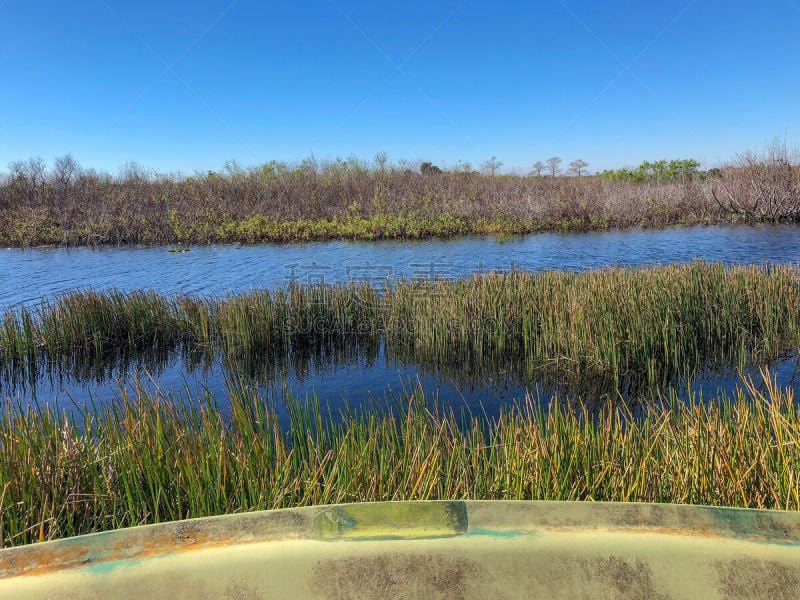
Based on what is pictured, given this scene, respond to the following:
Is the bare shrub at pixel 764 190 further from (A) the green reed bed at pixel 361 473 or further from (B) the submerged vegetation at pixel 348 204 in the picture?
(A) the green reed bed at pixel 361 473

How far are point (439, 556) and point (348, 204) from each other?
2334cm

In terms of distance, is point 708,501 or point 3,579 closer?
point 3,579

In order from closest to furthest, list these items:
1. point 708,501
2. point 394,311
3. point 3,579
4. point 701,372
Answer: point 3,579 → point 708,501 → point 701,372 → point 394,311

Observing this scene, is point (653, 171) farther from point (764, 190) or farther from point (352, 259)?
point (352, 259)

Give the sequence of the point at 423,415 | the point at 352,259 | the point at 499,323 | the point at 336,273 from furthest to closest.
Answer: the point at 352,259, the point at 336,273, the point at 499,323, the point at 423,415

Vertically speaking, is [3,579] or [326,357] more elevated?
[3,579]

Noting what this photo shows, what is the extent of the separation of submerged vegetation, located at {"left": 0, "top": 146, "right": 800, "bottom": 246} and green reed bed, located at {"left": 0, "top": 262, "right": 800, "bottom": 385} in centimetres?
1183

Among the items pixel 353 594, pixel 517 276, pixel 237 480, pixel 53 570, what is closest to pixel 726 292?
pixel 517 276

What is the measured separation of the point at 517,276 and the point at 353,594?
645 centimetres

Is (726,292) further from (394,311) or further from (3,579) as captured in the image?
(3,579)

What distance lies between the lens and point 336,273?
1245 centimetres

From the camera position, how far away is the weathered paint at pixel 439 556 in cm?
142

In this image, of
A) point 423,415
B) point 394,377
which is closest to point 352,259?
point 394,377

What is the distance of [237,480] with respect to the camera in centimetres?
282
